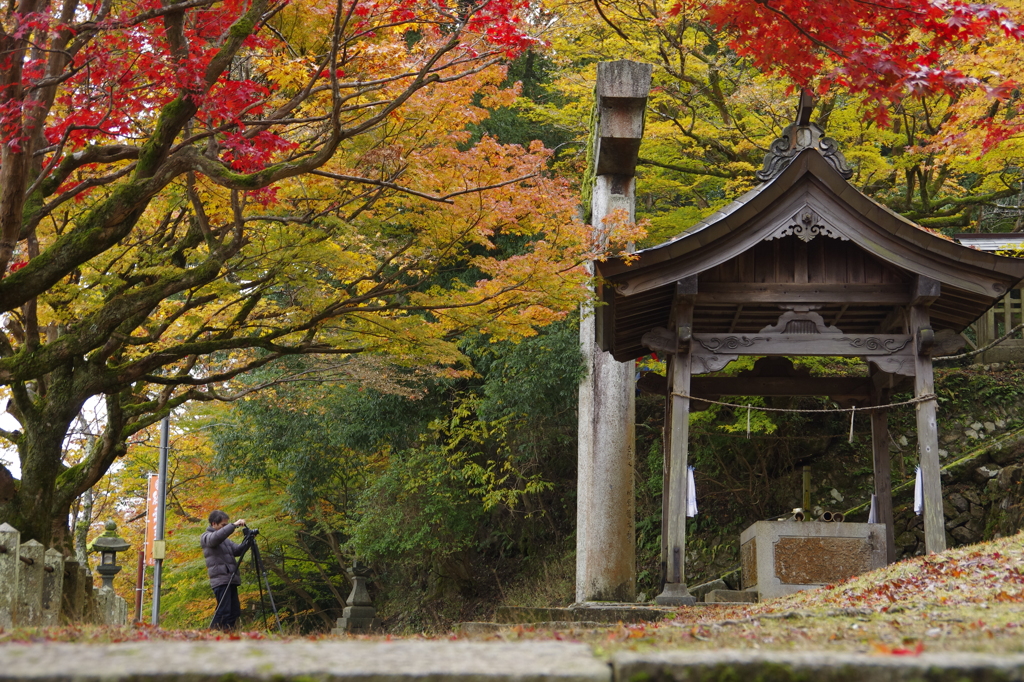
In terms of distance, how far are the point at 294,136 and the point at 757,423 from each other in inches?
320

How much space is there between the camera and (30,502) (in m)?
9.38

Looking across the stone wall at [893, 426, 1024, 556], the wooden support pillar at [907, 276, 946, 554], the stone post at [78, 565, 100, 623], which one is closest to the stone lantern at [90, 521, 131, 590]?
the stone post at [78, 565, 100, 623]

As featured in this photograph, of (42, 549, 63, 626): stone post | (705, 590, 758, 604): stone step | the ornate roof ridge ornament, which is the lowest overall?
(705, 590, 758, 604): stone step

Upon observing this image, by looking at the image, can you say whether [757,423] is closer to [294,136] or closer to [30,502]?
[294,136]

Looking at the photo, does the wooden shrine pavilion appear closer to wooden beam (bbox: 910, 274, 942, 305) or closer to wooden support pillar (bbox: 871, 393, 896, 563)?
wooden beam (bbox: 910, 274, 942, 305)

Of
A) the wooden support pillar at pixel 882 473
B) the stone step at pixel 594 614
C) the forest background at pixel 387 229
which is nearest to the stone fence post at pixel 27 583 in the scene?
the forest background at pixel 387 229

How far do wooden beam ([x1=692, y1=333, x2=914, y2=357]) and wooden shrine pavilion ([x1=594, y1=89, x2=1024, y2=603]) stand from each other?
10 mm

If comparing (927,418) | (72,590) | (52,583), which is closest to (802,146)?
(927,418)

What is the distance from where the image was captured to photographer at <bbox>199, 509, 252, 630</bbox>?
8.64 meters

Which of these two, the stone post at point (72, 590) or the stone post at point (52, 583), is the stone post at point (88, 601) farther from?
the stone post at point (52, 583)

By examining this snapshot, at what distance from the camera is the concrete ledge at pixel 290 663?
94.1 inches

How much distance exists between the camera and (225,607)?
8672 mm

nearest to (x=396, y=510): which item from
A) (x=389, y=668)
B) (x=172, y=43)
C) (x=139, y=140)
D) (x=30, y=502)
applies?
(x=30, y=502)

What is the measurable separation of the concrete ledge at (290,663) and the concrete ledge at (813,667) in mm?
165
